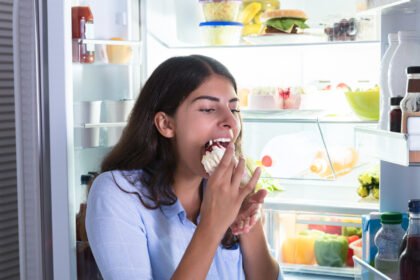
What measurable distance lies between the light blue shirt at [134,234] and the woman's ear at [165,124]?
131 mm

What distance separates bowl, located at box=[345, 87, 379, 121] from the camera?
2.28 meters

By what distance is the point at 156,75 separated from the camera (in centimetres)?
174

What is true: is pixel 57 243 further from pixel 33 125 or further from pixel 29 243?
pixel 33 125

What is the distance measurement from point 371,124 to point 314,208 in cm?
37

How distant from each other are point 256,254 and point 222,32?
104 centimetres

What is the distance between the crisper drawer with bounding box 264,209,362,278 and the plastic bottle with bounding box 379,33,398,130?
727 mm

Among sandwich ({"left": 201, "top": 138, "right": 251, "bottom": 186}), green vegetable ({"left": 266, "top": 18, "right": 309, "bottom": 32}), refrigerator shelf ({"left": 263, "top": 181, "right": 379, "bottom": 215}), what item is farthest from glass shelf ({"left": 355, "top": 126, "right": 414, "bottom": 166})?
green vegetable ({"left": 266, "top": 18, "right": 309, "bottom": 32})

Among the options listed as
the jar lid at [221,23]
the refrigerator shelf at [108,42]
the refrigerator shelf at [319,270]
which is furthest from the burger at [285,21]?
the refrigerator shelf at [319,270]

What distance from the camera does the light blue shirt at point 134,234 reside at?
61.5 inches

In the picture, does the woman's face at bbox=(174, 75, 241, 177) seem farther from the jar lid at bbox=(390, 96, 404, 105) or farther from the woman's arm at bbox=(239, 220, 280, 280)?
the jar lid at bbox=(390, 96, 404, 105)

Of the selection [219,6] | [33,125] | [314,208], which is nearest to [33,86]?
[33,125]

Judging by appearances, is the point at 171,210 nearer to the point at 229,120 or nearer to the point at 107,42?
the point at 229,120

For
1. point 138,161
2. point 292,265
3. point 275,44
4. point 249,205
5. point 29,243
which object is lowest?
point 292,265

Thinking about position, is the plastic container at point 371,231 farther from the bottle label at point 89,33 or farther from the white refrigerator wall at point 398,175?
the bottle label at point 89,33
